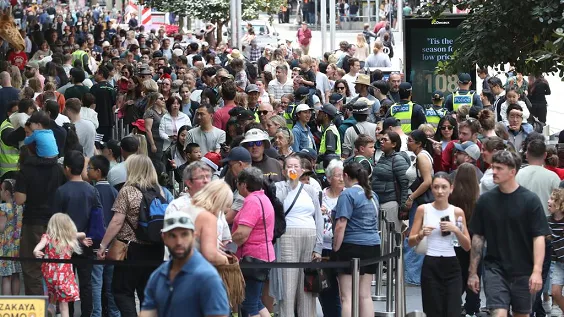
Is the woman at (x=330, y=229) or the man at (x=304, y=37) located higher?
the man at (x=304, y=37)

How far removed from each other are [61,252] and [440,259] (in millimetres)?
3288

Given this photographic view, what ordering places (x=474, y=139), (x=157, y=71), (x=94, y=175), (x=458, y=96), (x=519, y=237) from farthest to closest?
(x=157, y=71), (x=458, y=96), (x=474, y=139), (x=94, y=175), (x=519, y=237)

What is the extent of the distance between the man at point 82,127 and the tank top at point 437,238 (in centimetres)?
610

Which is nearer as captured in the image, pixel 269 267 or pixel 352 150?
pixel 269 267

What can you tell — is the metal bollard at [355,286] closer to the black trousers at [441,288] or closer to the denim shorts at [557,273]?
the black trousers at [441,288]

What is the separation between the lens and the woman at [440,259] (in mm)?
10820

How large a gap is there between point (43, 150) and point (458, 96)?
8581 mm

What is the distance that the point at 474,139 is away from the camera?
1438cm

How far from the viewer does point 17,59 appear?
25.1 m

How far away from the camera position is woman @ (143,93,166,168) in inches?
677

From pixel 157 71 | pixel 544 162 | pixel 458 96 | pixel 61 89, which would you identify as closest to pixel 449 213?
pixel 544 162

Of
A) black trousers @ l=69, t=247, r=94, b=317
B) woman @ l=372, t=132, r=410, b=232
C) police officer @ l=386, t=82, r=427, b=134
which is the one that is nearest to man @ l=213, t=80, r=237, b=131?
police officer @ l=386, t=82, r=427, b=134

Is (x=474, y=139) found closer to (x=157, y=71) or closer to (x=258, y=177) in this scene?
(x=258, y=177)

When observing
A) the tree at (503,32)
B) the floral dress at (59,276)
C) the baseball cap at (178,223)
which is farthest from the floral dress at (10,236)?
the tree at (503,32)
